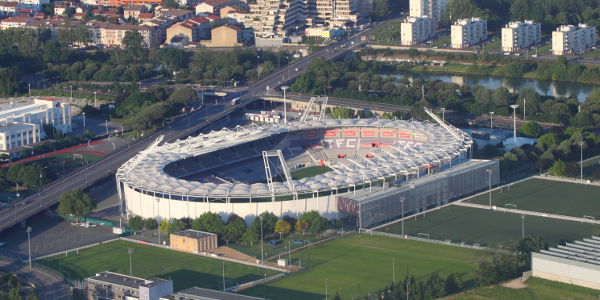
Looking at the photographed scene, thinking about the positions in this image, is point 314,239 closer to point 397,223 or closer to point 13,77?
point 397,223

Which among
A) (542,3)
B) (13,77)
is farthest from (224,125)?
(542,3)

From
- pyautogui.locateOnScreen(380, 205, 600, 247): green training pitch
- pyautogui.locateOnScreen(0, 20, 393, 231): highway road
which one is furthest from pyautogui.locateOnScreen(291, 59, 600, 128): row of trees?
pyautogui.locateOnScreen(380, 205, 600, 247): green training pitch

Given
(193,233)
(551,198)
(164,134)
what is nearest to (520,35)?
(164,134)

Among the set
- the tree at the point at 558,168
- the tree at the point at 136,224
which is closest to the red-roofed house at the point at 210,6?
the tree at the point at 558,168

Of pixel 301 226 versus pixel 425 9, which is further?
pixel 425 9

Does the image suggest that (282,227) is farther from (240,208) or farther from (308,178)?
(308,178)

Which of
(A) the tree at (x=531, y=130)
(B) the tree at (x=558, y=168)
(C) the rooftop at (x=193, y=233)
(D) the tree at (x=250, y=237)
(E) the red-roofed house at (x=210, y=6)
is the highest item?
(E) the red-roofed house at (x=210, y=6)

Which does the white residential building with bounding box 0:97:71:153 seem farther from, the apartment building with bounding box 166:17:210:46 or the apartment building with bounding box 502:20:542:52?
the apartment building with bounding box 502:20:542:52

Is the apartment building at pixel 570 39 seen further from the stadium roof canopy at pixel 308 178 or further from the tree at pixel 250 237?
the tree at pixel 250 237
